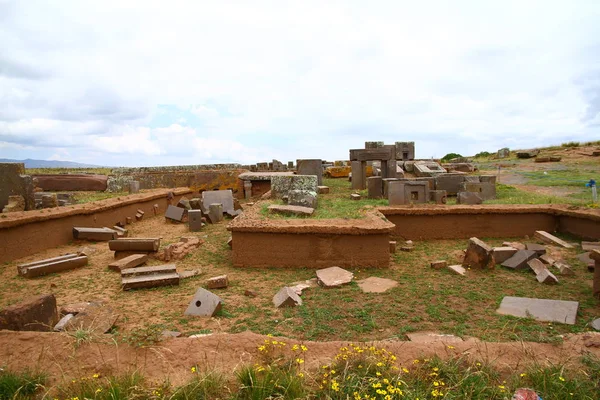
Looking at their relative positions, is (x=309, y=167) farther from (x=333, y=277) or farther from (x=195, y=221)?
(x=333, y=277)

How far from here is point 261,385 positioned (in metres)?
2.80

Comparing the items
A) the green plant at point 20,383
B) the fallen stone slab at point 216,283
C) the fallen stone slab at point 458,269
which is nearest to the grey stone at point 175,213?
the fallen stone slab at point 216,283

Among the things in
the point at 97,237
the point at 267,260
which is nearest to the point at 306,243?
the point at 267,260

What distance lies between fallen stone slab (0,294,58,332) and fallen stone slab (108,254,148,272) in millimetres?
2444

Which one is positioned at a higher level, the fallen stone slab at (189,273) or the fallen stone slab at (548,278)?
the fallen stone slab at (189,273)

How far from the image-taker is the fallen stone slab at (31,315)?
4012 mm

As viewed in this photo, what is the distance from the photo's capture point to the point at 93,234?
30.6ft

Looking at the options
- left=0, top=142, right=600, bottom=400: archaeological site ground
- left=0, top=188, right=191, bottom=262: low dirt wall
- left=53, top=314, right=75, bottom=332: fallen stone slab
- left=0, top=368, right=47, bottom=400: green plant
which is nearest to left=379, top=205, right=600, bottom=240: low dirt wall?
left=0, top=142, right=600, bottom=400: archaeological site ground

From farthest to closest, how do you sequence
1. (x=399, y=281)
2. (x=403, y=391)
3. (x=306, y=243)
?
(x=306, y=243) < (x=399, y=281) < (x=403, y=391)

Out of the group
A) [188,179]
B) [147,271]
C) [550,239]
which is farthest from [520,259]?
[188,179]

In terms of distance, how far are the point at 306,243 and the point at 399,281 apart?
1.87 m

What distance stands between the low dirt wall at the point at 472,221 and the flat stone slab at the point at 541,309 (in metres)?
4.20

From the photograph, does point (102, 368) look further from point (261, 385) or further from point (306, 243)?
point (306, 243)

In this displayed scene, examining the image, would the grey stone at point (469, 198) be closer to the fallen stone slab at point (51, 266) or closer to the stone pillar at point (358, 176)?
the stone pillar at point (358, 176)
